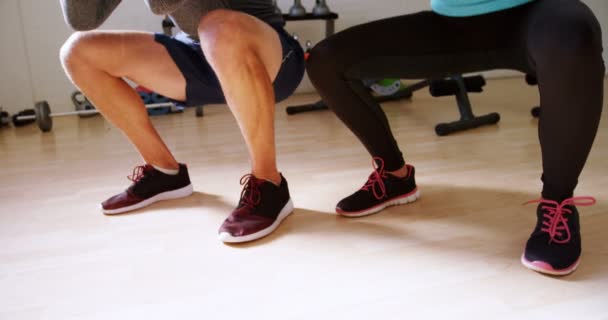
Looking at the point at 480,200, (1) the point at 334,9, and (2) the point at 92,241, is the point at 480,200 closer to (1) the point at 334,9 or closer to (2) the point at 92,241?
(2) the point at 92,241

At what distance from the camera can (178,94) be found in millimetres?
1397

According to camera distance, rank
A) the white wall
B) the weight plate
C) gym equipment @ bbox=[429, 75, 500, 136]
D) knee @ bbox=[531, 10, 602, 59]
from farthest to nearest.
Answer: the white wall
the weight plate
gym equipment @ bbox=[429, 75, 500, 136]
knee @ bbox=[531, 10, 602, 59]

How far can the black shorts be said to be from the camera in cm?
133

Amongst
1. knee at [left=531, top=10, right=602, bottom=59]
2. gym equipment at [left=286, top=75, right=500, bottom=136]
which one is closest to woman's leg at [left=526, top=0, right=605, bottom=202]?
knee at [left=531, top=10, right=602, bottom=59]

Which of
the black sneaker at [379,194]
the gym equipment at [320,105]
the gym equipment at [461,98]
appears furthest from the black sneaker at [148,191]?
the gym equipment at [320,105]

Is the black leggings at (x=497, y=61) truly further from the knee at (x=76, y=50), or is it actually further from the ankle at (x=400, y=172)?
the knee at (x=76, y=50)

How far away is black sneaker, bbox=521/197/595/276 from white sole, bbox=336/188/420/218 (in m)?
0.39

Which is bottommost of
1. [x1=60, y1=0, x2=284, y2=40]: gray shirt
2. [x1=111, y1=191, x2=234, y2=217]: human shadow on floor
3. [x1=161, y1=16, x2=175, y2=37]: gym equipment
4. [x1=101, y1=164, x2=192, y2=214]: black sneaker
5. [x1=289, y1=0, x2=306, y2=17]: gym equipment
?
[x1=111, y1=191, x2=234, y2=217]: human shadow on floor

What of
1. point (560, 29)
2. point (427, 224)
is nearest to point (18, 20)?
point (427, 224)

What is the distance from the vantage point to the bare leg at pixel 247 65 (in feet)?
3.74

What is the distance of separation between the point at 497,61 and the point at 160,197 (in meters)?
0.99

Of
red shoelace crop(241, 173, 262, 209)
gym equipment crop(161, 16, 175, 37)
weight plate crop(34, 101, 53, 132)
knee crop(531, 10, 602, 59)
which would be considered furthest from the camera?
gym equipment crop(161, 16, 175, 37)

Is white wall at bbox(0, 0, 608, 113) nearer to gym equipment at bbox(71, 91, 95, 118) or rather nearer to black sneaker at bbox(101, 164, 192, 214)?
gym equipment at bbox(71, 91, 95, 118)

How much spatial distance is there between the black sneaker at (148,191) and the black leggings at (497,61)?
0.53 metres
